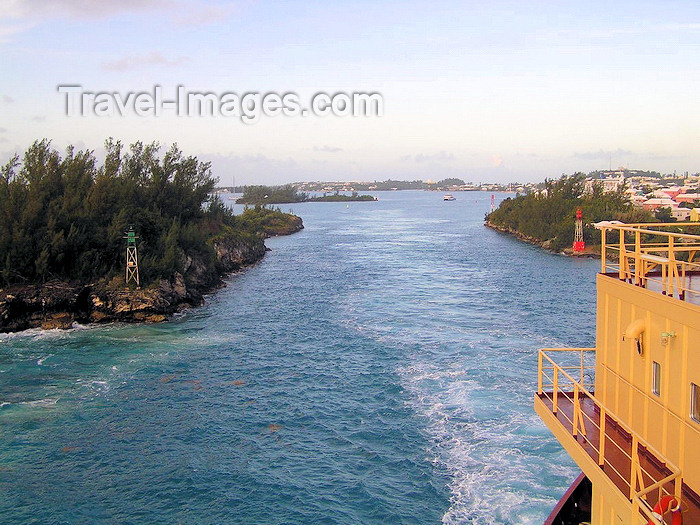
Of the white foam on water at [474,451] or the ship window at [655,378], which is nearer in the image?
the ship window at [655,378]

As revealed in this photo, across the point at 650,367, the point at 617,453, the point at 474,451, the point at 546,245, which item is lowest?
the point at 474,451

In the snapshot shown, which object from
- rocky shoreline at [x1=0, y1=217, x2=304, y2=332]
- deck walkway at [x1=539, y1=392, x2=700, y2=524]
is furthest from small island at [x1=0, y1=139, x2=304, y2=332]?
deck walkway at [x1=539, y1=392, x2=700, y2=524]

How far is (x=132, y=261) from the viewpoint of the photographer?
35219 millimetres

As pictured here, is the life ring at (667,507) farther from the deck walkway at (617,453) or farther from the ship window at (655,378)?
the ship window at (655,378)

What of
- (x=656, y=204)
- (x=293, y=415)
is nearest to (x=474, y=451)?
(x=293, y=415)

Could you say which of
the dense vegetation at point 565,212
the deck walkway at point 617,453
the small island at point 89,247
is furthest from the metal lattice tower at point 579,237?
the deck walkway at point 617,453

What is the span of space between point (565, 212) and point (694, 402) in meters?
72.6

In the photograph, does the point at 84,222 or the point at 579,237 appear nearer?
the point at 84,222

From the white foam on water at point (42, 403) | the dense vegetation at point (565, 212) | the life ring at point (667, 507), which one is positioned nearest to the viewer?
the life ring at point (667, 507)

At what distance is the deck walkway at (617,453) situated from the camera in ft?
21.2

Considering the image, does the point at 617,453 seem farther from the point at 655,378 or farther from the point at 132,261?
the point at 132,261

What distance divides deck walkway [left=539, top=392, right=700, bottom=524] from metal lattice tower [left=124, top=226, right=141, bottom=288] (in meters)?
29.4

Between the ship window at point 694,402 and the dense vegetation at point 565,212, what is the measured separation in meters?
60.5

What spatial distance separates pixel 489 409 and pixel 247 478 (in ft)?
26.8
